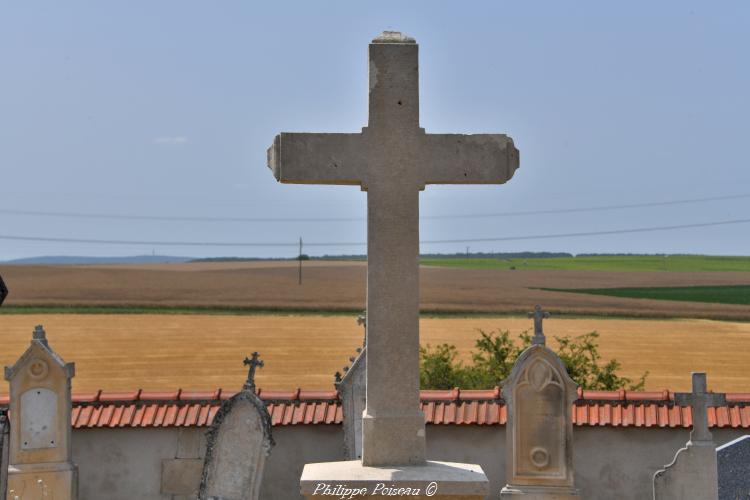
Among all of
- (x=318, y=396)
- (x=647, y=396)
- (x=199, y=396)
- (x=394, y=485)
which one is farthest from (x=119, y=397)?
(x=394, y=485)

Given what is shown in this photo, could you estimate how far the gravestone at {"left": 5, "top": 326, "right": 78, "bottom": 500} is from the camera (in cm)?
1241

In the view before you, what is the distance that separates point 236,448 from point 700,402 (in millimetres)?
5003

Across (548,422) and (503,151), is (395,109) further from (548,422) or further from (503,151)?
(548,422)

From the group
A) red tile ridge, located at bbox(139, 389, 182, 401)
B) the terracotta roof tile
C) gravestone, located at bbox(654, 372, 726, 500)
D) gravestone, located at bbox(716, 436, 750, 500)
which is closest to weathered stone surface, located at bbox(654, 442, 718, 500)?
gravestone, located at bbox(654, 372, 726, 500)

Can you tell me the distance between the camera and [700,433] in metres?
12.1

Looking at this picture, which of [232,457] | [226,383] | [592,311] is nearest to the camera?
[232,457]

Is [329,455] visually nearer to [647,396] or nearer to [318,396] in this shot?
[318,396]

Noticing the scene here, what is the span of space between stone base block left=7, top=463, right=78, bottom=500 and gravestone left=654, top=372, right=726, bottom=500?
6.48m

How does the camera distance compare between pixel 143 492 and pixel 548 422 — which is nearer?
pixel 548 422

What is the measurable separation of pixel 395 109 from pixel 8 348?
31.0 meters

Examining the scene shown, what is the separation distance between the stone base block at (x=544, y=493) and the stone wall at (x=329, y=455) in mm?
1461

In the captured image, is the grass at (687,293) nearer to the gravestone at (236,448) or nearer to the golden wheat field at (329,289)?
Answer: the golden wheat field at (329,289)

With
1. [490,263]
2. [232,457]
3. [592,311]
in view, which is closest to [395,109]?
[232,457]

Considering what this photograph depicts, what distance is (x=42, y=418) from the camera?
1248cm
